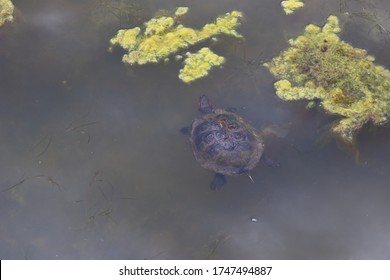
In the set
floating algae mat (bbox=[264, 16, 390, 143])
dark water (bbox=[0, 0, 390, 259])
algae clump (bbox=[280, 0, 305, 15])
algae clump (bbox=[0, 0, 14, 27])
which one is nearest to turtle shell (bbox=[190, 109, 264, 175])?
dark water (bbox=[0, 0, 390, 259])

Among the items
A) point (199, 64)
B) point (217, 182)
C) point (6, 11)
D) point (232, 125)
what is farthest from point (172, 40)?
point (6, 11)

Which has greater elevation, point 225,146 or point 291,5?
point 291,5

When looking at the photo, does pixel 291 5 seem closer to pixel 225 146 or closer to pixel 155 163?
pixel 225 146

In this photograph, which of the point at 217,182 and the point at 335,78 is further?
the point at 335,78

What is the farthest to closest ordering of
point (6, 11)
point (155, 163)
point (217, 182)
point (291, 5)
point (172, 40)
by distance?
point (291, 5), point (6, 11), point (172, 40), point (155, 163), point (217, 182)

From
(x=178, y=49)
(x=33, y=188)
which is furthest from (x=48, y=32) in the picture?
(x=33, y=188)

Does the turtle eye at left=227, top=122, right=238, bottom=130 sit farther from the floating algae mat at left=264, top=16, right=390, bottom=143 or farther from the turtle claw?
the floating algae mat at left=264, top=16, right=390, bottom=143

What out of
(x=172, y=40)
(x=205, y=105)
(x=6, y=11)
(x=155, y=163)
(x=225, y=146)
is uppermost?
(x=172, y=40)
